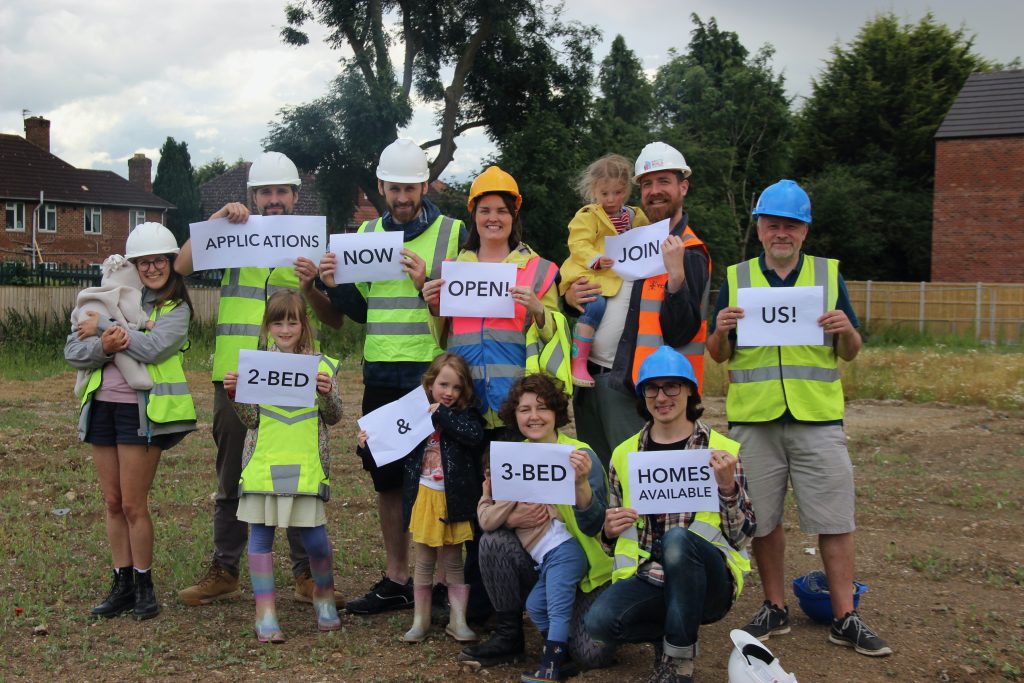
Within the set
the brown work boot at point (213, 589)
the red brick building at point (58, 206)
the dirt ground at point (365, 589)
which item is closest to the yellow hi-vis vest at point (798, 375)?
the dirt ground at point (365, 589)

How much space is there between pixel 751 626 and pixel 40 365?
1600cm

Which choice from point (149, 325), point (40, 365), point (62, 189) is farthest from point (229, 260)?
point (62, 189)

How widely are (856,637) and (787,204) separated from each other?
7.38 ft

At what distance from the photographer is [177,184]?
5438cm

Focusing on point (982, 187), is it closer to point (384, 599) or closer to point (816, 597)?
point (816, 597)

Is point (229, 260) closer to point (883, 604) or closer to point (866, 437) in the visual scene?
point (883, 604)

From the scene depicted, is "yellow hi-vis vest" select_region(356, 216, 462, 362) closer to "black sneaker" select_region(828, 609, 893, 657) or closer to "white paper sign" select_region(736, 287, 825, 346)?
"white paper sign" select_region(736, 287, 825, 346)

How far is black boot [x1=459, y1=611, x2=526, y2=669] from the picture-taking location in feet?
16.5

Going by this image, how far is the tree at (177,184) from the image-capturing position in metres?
53.8

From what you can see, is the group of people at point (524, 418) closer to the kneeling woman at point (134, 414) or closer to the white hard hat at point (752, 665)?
the kneeling woman at point (134, 414)

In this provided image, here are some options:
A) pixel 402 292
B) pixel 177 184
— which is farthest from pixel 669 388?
pixel 177 184

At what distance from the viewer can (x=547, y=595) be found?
4.92 metres

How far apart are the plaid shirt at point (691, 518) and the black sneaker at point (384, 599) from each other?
171 centimetres

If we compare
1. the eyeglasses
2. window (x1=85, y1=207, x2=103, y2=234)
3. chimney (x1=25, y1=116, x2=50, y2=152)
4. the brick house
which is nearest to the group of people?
the eyeglasses
